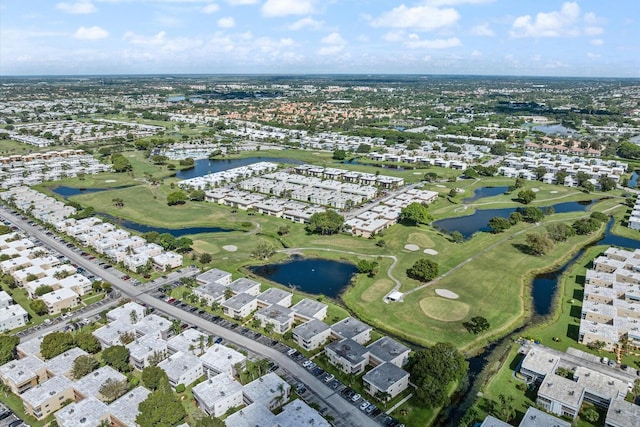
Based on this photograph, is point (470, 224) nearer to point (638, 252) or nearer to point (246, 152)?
point (638, 252)

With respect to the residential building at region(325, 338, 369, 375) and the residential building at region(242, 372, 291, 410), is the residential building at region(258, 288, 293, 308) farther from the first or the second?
the residential building at region(242, 372, 291, 410)

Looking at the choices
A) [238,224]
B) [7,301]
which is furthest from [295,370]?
[238,224]

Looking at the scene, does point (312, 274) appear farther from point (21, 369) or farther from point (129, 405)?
point (21, 369)

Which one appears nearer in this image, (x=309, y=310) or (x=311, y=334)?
(x=311, y=334)

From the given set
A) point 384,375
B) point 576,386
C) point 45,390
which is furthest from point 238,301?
point 576,386

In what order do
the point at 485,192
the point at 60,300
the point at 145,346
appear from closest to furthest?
the point at 145,346 < the point at 60,300 < the point at 485,192

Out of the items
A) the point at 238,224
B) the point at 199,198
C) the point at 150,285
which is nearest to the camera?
the point at 150,285

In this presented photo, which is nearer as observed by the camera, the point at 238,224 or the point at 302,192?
the point at 238,224

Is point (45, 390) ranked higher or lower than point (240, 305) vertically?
lower
